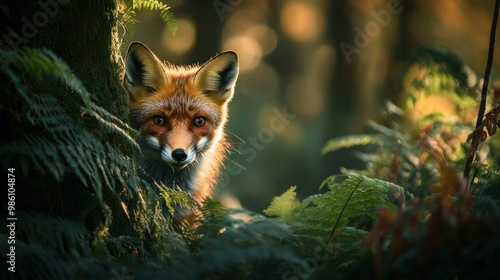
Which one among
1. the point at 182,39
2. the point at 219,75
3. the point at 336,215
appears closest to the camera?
the point at 336,215

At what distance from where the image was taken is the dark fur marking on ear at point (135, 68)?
200 inches

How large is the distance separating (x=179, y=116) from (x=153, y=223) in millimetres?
1944

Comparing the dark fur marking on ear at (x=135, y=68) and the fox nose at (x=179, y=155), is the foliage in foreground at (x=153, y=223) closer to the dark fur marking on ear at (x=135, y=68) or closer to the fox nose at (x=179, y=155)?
the fox nose at (x=179, y=155)

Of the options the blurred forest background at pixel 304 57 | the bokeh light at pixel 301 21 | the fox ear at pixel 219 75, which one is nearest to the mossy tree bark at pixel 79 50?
the fox ear at pixel 219 75

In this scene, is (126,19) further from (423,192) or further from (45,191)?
(423,192)

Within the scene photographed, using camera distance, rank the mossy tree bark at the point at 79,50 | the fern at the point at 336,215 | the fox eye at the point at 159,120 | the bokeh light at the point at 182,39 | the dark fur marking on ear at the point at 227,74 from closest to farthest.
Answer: the mossy tree bark at the point at 79,50, the fern at the point at 336,215, the fox eye at the point at 159,120, the dark fur marking on ear at the point at 227,74, the bokeh light at the point at 182,39

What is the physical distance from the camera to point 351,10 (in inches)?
738

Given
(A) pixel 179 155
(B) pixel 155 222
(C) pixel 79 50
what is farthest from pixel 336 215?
(C) pixel 79 50

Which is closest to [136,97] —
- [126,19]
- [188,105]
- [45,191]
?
[188,105]

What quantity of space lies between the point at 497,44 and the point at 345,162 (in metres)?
5.88

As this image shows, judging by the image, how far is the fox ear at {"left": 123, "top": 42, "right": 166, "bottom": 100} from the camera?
509cm

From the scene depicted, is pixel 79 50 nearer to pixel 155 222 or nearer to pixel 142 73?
pixel 155 222

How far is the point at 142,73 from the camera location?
17.4ft

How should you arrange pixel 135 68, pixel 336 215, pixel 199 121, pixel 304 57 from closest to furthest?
pixel 336 215 → pixel 135 68 → pixel 199 121 → pixel 304 57
